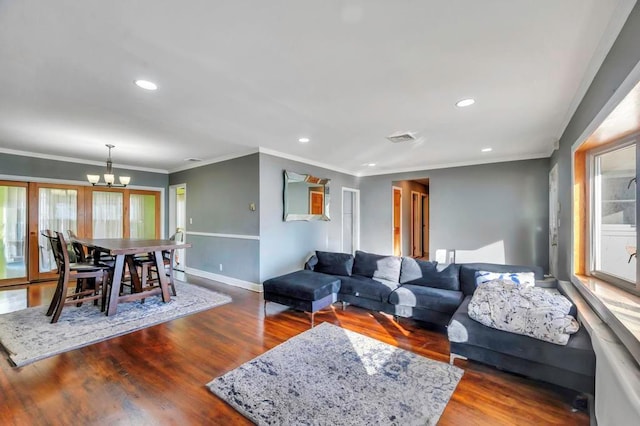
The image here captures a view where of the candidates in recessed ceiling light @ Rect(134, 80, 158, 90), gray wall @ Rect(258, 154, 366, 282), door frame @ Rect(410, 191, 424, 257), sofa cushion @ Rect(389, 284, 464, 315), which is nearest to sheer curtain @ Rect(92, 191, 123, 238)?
gray wall @ Rect(258, 154, 366, 282)

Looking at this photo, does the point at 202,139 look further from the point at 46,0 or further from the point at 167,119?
the point at 46,0

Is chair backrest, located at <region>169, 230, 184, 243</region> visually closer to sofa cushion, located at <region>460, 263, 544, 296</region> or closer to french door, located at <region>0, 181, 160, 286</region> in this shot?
french door, located at <region>0, 181, 160, 286</region>

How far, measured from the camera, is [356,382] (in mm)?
2162

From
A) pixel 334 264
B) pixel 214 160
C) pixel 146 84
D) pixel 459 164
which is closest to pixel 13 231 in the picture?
pixel 214 160

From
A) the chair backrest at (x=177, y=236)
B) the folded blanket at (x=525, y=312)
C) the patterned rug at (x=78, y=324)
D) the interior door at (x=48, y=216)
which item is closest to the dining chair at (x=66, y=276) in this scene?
the patterned rug at (x=78, y=324)

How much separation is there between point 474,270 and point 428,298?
0.70 meters

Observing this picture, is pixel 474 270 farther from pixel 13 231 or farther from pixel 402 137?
pixel 13 231

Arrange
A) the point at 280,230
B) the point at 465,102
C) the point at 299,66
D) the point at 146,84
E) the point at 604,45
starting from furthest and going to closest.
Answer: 1. the point at 280,230
2. the point at 465,102
3. the point at 146,84
4. the point at 299,66
5. the point at 604,45

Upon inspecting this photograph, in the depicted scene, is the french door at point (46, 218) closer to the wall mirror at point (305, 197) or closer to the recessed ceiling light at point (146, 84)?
the wall mirror at point (305, 197)

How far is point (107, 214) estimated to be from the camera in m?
6.21

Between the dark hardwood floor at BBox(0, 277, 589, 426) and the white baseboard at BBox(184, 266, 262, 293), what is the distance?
56.1 inches

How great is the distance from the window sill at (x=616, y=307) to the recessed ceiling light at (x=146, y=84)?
3.59m

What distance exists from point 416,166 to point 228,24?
17.5 feet

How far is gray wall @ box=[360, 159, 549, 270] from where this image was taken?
499cm
